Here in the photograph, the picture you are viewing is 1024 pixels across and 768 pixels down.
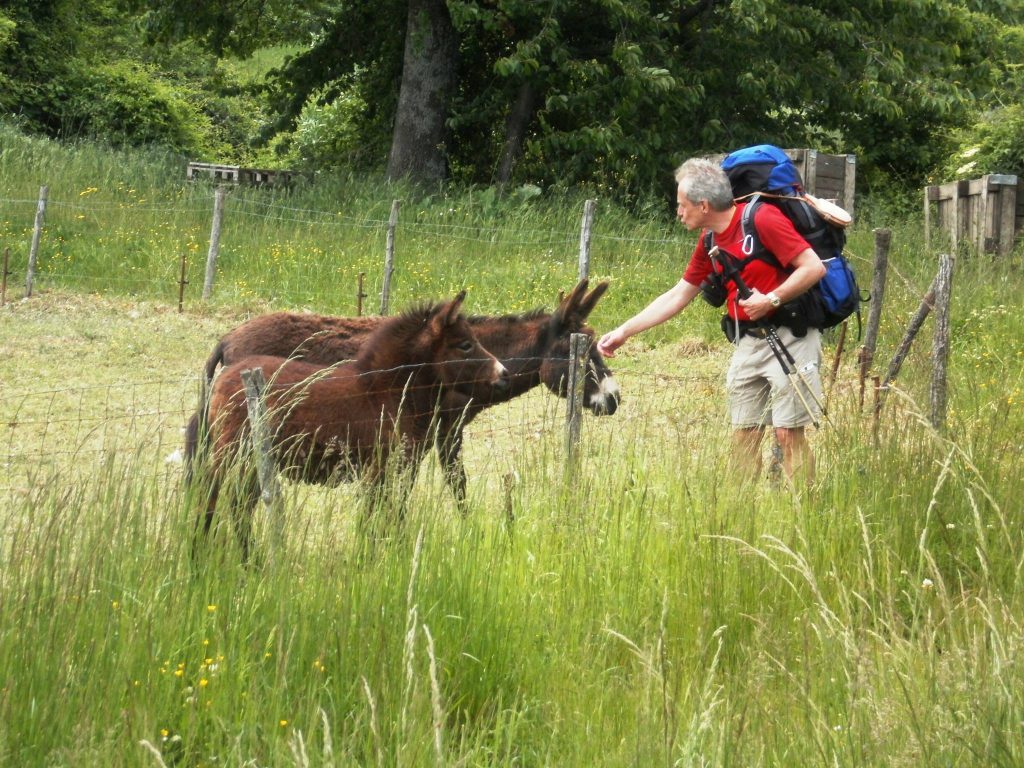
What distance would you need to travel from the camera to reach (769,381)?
6340 mm

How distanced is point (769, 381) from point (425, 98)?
1617 centimetres

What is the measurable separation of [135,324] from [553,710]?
42.6 ft

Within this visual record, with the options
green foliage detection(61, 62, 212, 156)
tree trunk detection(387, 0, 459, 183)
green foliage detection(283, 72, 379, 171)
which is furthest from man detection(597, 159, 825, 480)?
green foliage detection(61, 62, 212, 156)

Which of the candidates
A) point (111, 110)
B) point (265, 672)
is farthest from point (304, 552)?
point (111, 110)

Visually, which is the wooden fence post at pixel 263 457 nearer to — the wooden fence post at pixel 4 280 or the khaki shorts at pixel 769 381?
Result: the khaki shorts at pixel 769 381

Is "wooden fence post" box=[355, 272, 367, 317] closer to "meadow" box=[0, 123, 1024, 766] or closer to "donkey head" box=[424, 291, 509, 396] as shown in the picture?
"donkey head" box=[424, 291, 509, 396]

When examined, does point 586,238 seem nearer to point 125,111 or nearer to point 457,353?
point 457,353

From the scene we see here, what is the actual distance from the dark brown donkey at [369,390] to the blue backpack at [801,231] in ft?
5.77

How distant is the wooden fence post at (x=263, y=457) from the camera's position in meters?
4.44

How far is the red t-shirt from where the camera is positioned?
6.03m

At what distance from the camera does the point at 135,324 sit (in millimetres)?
15875

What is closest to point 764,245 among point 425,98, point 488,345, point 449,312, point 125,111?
point 449,312

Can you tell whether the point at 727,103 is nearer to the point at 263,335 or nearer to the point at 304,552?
the point at 263,335

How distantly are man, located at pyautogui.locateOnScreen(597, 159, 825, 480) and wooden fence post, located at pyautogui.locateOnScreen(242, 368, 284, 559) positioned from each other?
6.14 feet
